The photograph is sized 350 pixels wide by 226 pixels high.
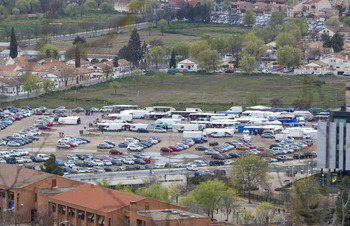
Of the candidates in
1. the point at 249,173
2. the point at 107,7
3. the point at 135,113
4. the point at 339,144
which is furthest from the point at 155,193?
the point at 135,113

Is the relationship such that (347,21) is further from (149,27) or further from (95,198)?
(95,198)

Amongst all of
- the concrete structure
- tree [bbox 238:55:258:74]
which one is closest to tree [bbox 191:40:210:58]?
tree [bbox 238:55:258:74]

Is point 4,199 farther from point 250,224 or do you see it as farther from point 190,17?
point 190,17

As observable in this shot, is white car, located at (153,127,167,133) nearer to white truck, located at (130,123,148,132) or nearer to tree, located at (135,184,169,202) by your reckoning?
white truck, located at (130,123,148,132)

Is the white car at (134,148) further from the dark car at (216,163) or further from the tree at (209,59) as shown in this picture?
the tree at (209,59)

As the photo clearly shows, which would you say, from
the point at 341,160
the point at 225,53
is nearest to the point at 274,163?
the point at 341,160

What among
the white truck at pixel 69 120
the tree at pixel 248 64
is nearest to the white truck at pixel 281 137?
the white truck at pixel 69 120
